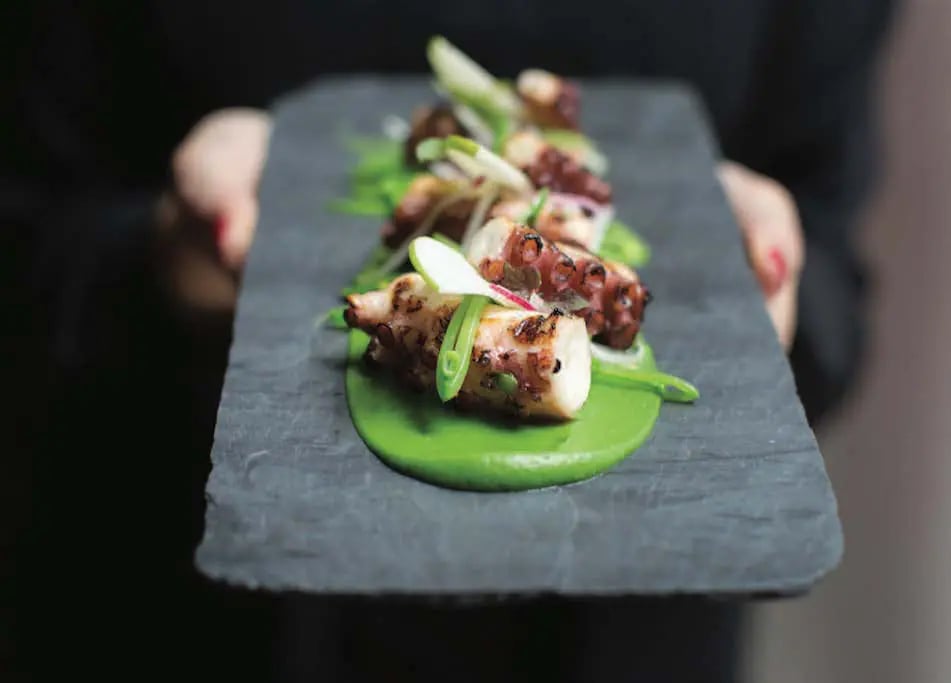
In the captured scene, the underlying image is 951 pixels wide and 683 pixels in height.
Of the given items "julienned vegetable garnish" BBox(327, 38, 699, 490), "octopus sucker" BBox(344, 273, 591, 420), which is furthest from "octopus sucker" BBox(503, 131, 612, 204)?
"octopus sucker" BBox(344, 273, 591, 420)

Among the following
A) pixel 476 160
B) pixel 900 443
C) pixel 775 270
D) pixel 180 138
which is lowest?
pixel 900 443

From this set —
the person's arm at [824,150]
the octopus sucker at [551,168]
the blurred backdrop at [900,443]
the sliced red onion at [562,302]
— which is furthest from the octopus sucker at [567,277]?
the blurred backdrop at [900,443]

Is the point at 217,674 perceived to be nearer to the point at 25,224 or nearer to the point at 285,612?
the point at 285,612

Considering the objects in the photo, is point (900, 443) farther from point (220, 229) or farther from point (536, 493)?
point (536, 493)

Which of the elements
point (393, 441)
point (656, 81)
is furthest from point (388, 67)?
point (393, 441)

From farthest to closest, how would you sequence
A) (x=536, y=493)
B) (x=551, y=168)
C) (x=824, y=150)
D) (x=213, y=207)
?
1. (x=824, y=150)
2. (x=213, y=207)
3. (x=551, y=168)
4. (x=536, y=493)

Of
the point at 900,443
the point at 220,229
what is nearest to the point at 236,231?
the point at 220,229
